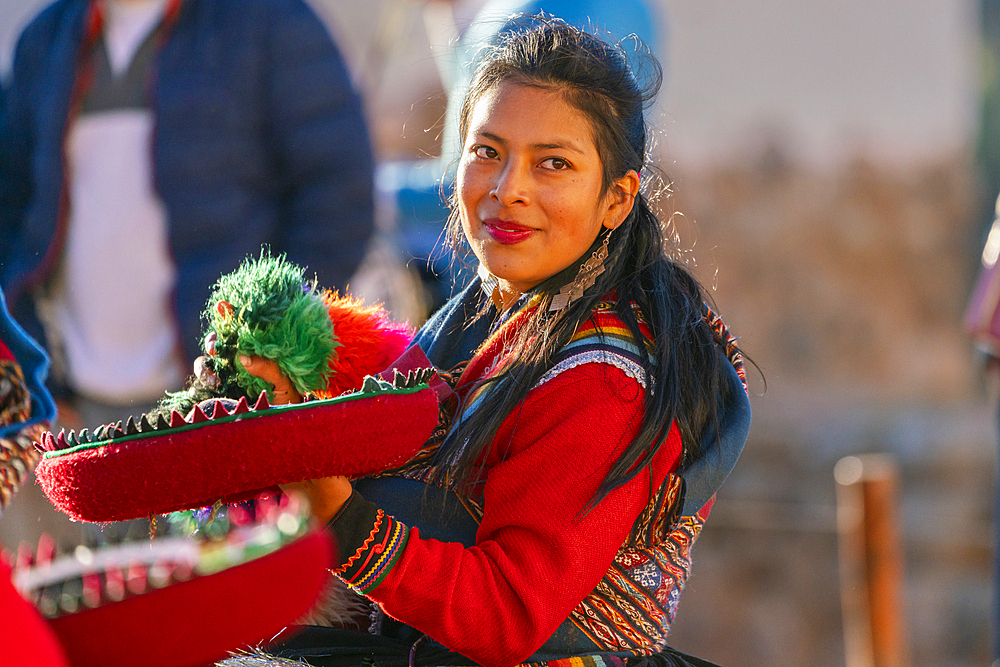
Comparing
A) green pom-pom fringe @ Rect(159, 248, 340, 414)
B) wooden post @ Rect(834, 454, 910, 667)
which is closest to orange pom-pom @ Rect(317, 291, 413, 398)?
green pom-pom fringe @ Rect(159, 248, 340, 414)

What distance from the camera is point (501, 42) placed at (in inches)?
60.1

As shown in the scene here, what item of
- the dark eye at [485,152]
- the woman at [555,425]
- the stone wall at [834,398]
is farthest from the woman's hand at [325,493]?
the stone wall at [834,398]

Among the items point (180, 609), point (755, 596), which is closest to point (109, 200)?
point (180, 609)

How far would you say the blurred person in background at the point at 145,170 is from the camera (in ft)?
8.12

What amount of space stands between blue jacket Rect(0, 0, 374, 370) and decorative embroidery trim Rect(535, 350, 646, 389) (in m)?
1.31

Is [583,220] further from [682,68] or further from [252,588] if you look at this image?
[682,68]

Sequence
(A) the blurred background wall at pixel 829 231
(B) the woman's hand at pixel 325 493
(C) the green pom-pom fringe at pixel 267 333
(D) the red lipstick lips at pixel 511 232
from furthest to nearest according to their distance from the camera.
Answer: (A) the blurred background wall at pixel 829 231 < (D) the red lipstick lips at pixel 511 232 < (C) the green pom-pom fringe at pixel 267 333 < (B) the woman's hand at pixel 325 493

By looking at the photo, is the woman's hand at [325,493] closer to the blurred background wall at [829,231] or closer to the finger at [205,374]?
the finger at [205,374]

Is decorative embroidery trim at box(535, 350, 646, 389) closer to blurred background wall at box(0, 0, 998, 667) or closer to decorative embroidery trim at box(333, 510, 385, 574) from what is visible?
decorative embroidery trim at box(333, 510, 385, 574)

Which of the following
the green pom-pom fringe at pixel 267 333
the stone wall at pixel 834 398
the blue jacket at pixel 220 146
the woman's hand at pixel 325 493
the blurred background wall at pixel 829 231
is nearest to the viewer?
the woman's hand at pixel 325 493

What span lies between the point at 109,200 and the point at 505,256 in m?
1.44

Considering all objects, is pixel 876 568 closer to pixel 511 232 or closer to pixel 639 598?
pixel 639 598

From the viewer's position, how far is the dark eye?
1442 millimetres

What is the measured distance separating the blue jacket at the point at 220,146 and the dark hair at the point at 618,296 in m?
1.13
